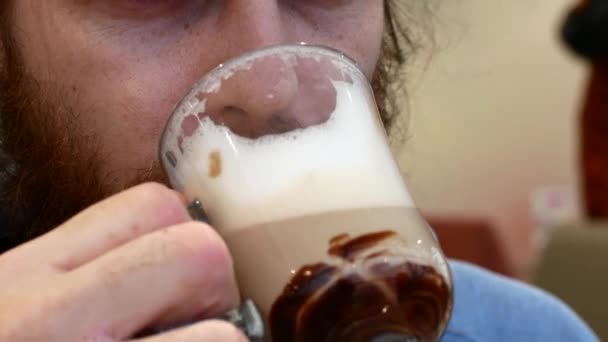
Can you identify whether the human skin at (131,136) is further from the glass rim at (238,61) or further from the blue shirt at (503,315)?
the blue shirt at (503,315)

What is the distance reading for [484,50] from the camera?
9.97ft

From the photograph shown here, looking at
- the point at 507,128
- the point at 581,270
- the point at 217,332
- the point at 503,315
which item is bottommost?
the point at 507,128

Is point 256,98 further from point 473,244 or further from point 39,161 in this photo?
point 473,244

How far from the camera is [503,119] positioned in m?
3.07

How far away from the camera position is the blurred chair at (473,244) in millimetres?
2234

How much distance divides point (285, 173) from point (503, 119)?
106 inches

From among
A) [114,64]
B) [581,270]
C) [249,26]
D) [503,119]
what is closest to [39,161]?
[114,64]

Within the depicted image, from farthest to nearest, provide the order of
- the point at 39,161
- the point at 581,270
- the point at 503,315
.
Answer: the point at 581,270 < the point at 503,315 < the point at 39,161

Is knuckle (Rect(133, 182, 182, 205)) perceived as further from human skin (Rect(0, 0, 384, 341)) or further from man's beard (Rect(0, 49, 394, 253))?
man's beard (Rect(0, 49, 394, 253))

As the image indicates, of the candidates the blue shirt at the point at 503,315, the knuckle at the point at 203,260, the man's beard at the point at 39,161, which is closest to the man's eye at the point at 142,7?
the man's beard at the point at 39,161

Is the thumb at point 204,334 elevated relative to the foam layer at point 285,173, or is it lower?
lower

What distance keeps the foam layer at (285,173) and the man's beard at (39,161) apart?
25cm

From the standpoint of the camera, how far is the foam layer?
0.49 metres

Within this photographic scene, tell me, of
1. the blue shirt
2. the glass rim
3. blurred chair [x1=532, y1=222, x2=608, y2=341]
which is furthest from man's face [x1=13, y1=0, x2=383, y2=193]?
blurred chair [x1=532, y1=222, x2=608, y2=341]
